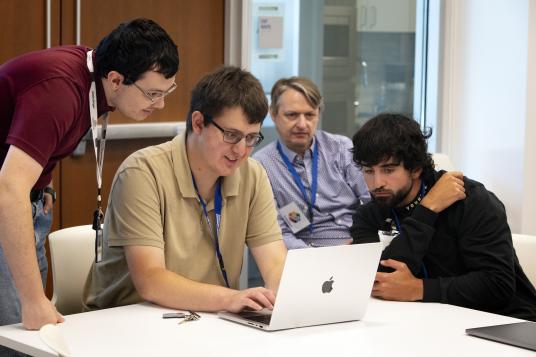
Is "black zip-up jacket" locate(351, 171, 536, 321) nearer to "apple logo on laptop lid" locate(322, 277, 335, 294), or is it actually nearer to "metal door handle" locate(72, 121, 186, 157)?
"apple logo on laptop lid" locate(322, 277, 335, 294)

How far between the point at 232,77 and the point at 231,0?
2.04 meters

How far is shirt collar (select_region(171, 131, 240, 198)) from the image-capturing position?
254cm

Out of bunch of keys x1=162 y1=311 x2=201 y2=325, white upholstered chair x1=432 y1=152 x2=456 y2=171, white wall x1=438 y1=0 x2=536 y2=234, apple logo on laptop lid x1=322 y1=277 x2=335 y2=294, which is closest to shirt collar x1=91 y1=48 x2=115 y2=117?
bunch of keys x1=162 y1=311 x2=201 y2=325

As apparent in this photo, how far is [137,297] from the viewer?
100 inches

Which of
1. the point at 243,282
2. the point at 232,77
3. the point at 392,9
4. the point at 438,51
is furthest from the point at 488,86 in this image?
the point at 232,77

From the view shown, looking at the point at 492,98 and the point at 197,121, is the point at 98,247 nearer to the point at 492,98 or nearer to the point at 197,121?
the point at 197,121

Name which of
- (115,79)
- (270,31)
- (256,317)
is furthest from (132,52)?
(270,31)

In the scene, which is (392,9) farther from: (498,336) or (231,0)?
(498,336)

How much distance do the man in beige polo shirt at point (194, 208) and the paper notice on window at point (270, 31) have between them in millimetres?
2157

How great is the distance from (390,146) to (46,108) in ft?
3.76

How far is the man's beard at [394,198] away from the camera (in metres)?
2.78

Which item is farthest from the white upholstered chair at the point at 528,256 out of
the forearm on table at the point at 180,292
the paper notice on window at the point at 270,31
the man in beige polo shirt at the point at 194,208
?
the paper notice on window at the point at 270,31

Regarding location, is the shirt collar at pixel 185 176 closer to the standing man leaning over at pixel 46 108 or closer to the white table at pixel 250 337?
the standing man leaning over at pixel 46 108

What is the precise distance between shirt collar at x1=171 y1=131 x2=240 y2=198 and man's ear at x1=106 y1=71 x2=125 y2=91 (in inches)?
11.3
